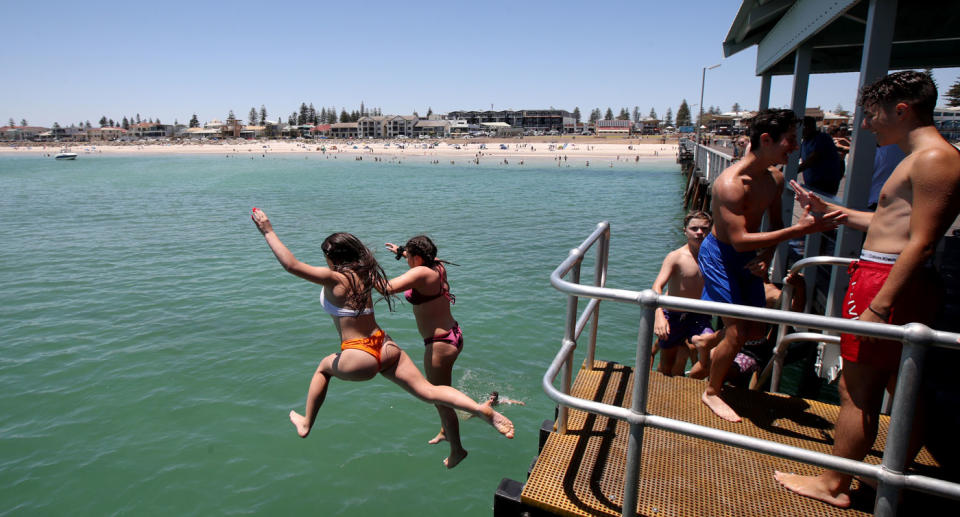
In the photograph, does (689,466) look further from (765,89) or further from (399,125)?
(399,125)

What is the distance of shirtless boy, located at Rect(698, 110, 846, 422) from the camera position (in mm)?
3422

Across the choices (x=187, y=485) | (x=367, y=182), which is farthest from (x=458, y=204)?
(x=187, y=485)

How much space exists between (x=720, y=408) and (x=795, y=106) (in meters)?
6.63

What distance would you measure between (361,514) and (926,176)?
556cm

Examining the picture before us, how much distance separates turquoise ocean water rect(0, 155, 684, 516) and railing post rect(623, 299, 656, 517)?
3771 mm

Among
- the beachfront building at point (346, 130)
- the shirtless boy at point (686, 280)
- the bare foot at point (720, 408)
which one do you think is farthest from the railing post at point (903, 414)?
the beachfront building at point (346, 130)

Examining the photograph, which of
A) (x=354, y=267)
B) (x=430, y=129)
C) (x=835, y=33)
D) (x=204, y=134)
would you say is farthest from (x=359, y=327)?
(x=204, y=134)

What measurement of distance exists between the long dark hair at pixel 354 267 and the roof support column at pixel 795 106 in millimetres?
6137

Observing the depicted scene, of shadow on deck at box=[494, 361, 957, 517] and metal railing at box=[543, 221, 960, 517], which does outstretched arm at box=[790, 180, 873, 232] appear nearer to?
→ shadow on deck at box=[494, 361, 957, 517]

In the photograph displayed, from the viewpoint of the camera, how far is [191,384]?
8.77 metres

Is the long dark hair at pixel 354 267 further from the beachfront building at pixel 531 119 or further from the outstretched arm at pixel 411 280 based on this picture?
the beachfront building at pixel 531 119

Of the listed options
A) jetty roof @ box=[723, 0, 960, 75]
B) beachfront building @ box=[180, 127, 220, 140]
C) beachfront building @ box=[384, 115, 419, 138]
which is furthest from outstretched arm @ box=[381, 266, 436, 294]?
beachfront building @ box=[180, 127, 220, 140]

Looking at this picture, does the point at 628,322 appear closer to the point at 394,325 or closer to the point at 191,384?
the point at 394,325

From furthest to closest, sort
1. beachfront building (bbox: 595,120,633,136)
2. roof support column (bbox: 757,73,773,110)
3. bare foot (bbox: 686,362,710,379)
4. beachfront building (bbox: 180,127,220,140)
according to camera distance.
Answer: beachfront building (bbox: 180,127,220,140) < beachfront building (bbox: 595,120,633,136) < roof support column (bbox: 757,73,773,110) < bare foot (bbox: 686,362,710,379)
